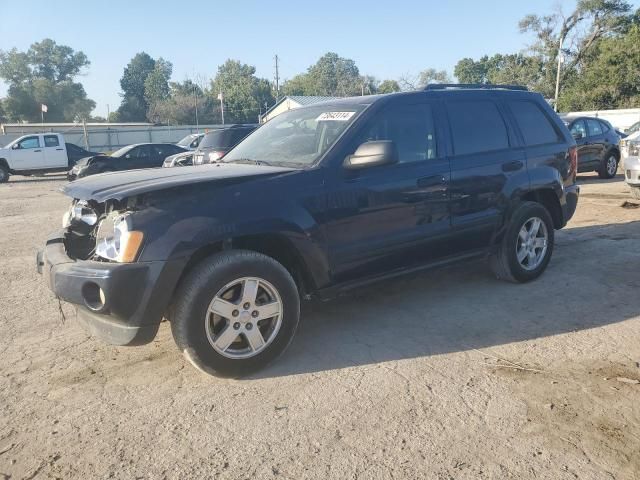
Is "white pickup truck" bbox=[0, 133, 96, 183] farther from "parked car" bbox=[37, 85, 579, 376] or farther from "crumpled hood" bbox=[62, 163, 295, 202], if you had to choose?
"crumpled hood" bbox=[62, 163, 295, 202]

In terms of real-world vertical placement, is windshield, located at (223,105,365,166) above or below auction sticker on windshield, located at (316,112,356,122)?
below

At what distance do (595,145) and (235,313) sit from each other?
1275cm

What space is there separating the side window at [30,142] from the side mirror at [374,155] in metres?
21.1

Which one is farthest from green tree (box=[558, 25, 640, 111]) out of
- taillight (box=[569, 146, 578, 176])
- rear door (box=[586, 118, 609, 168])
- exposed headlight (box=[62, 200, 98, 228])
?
exposed headlight (box=[62, 200, 98, 228])

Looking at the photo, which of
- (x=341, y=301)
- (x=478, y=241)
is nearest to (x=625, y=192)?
(x=478, y=241)

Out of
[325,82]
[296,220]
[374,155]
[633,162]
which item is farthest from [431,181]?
[325,82]

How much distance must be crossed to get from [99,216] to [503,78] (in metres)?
59.9

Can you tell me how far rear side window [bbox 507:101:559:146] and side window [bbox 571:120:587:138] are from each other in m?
8.23

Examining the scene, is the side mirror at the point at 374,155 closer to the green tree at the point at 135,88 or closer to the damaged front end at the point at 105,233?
the damaged front end at the point at 105,233

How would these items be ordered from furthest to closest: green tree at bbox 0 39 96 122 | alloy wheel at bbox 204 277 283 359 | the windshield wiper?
green tree at bbox 0 39 96 122 < the windshield wiper < alloy wheel at bbox 204 277 283 359

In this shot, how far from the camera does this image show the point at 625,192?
11.1m

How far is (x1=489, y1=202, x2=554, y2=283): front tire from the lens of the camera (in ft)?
16.3

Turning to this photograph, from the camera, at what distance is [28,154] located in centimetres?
2091

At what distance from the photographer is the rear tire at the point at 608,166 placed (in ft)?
44.5
